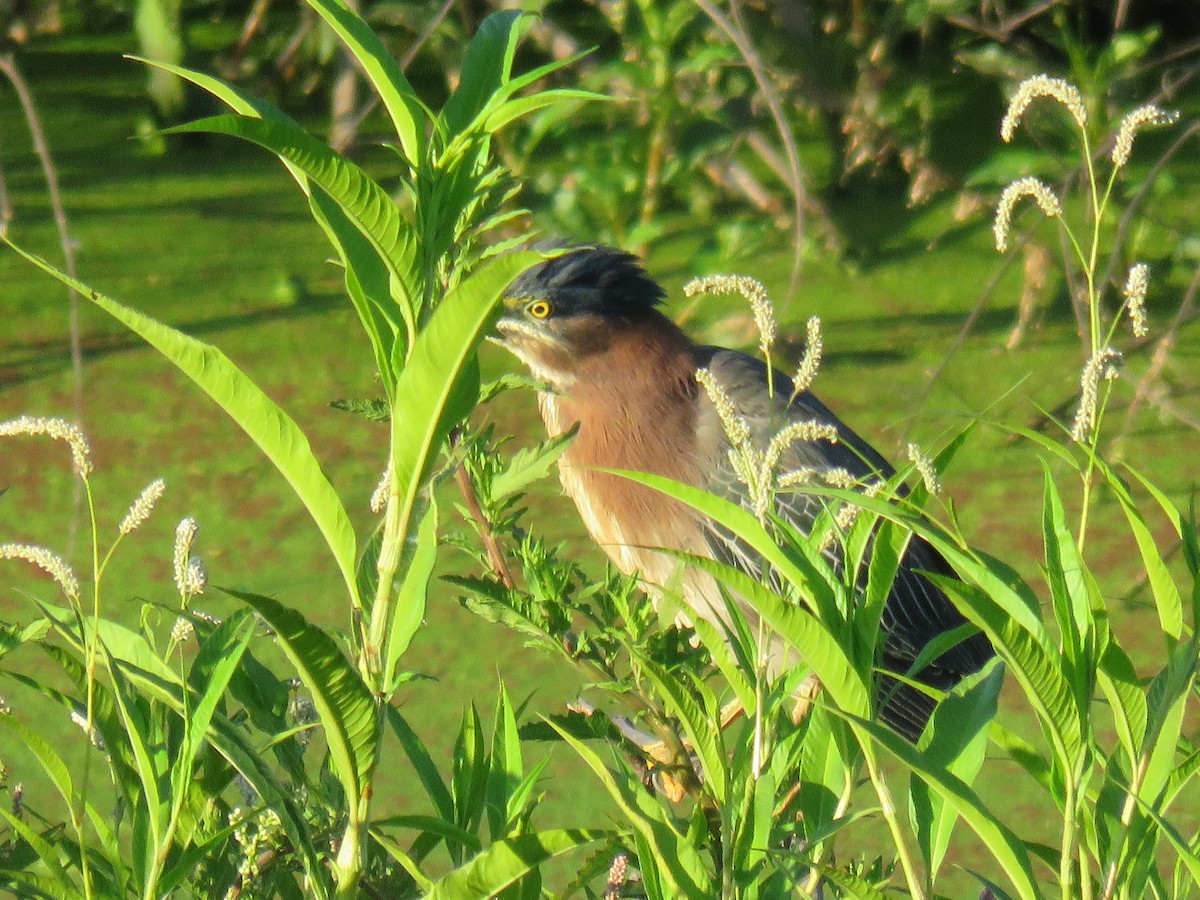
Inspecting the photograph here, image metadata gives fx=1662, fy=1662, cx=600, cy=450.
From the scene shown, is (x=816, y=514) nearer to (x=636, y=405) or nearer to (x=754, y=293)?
(x=636, y=405)

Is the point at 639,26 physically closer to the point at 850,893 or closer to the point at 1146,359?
the point at 1146,359

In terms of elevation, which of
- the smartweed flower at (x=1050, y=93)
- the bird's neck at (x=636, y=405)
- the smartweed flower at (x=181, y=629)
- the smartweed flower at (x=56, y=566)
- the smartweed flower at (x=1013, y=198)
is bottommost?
the bird's neck at (x=636, y=405)

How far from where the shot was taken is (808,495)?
2.19 m

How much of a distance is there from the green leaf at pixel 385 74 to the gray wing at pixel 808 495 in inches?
52.9

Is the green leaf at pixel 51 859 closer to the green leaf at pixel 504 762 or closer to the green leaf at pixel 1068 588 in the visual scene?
the green leaf at pixel 504 762

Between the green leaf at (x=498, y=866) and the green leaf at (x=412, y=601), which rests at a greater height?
the green leaf at (x=412, y=601)

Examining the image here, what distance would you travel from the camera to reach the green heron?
2092 millimetres

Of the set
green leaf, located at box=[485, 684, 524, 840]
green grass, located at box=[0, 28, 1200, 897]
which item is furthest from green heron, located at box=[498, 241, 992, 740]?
green leaf, located at box=[485, 684, 524, 840]

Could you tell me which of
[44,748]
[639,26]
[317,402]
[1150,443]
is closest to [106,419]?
[317,402]

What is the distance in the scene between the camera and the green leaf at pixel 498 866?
25.3 inches

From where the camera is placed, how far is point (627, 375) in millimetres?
2143

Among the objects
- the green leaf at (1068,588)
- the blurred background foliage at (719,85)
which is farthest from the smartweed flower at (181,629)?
the blurred background foliage at (719,85)

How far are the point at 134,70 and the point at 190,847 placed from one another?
15.5ft

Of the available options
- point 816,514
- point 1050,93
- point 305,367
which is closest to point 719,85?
point 305,367
